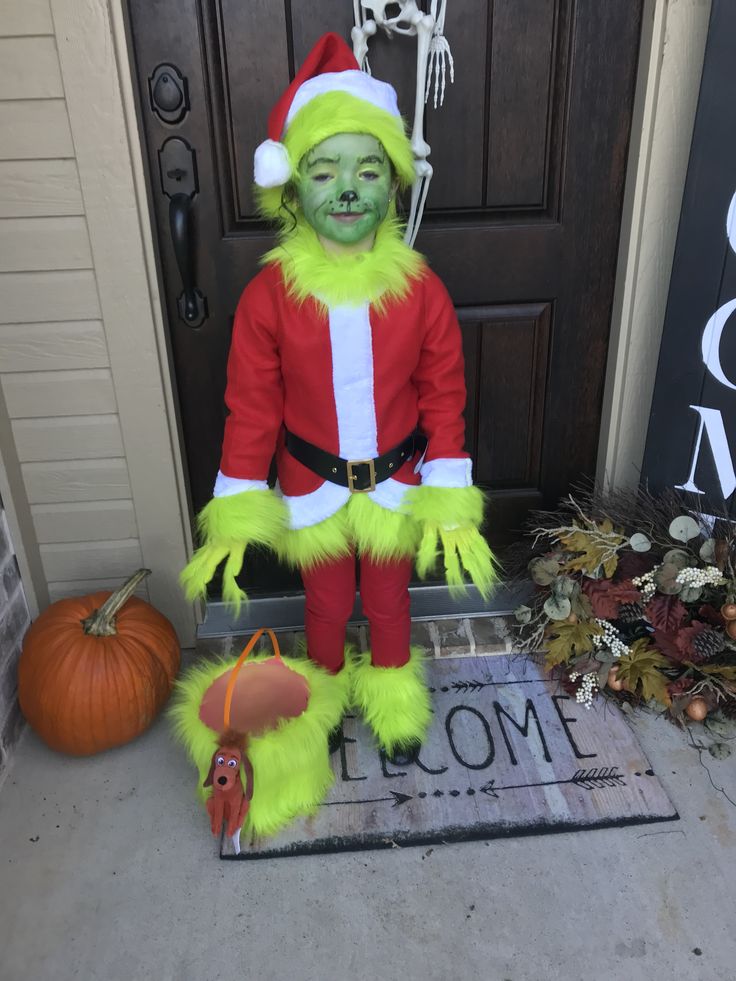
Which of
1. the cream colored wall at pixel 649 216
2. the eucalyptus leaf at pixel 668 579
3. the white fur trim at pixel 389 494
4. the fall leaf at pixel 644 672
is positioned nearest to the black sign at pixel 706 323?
the cream colored wall at pixel 649 216

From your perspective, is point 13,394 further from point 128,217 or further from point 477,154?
point 477,154

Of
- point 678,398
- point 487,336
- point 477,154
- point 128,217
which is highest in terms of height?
point 477,154

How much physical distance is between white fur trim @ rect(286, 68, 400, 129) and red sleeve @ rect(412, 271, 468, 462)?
1.16ft

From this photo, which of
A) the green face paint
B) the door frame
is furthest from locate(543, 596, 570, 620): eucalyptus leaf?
the green face paint

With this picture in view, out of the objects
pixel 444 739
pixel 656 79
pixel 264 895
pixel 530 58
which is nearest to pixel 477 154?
pixel 530 58

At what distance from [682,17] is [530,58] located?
35cm

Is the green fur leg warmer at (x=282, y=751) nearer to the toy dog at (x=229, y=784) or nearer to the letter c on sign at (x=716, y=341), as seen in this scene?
the toy dog at (x=229, y=784)

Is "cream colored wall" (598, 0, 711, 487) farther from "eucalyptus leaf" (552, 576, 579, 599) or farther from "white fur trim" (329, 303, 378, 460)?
"white fur trim" (329, 303, 378, 460)

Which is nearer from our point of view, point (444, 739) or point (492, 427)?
point (444, 739)

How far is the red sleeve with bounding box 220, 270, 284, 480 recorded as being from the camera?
1.57m

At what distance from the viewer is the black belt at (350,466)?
5.35 ft

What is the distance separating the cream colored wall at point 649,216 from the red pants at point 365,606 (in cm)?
82

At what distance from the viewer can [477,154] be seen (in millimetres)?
1951

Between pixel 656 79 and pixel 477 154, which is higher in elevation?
pixel 656 79
